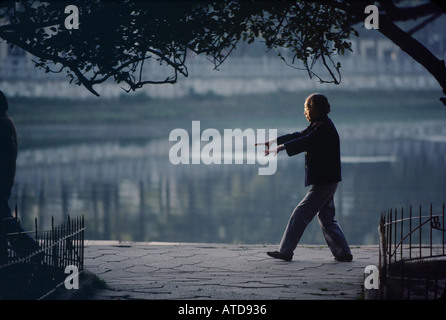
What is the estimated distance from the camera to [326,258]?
7141 mm

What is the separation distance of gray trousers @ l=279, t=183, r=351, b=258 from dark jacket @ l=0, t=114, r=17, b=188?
2602 mm

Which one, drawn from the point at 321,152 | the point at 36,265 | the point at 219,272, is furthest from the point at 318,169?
the point at 36,265

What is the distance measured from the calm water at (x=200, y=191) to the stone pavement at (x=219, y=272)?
4750 millimetres

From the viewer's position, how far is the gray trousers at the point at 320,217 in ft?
21.9

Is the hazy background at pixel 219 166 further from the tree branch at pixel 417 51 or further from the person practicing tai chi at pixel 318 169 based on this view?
the tree branch at pixel 417 51

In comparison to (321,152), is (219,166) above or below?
below

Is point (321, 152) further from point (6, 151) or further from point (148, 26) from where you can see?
point (6, 151)

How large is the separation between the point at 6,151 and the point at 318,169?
2.81 meters

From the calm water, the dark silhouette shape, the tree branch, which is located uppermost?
the tree branch

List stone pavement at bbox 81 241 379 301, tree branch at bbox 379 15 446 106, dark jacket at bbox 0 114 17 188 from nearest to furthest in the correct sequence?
stone pavement at bbox 81 241 379 301 < tree branch at bbox 379 15 446 106 < dark jacket at bbox 0 114 17 188

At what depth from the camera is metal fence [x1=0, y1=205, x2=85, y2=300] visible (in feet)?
16.3

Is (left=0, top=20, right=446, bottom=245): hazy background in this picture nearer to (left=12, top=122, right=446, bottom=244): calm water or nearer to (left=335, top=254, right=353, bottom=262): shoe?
(left=12, top=122, right=446, bottom=244): calm water

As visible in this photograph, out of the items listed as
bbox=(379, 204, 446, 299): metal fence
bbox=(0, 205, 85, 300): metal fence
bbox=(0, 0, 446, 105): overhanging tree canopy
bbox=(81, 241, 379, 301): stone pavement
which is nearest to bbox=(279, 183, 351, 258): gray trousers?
bbox=(81, 241, 379, 301): stone pavement

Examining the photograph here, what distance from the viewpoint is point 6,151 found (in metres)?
5.90
